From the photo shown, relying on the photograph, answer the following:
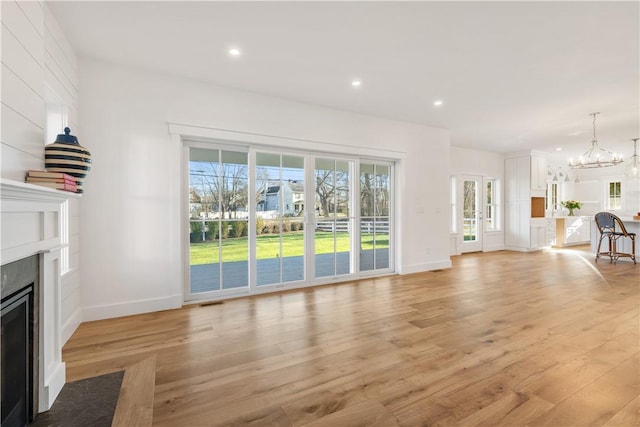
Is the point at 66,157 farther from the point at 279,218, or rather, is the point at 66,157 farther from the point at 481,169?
the point at 481,169

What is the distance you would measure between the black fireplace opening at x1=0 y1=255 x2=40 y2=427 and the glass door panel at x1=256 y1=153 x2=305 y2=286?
257cm

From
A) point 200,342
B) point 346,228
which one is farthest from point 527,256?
point 200,342

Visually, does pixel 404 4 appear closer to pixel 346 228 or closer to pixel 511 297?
pixel 346 228

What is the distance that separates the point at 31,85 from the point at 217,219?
2.23m

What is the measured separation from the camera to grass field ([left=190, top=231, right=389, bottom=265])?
3805mm

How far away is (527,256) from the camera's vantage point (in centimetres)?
726

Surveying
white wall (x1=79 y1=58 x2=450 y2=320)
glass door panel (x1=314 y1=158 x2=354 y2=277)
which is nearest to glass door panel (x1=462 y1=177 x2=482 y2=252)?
glass door panel (x1=314 y1=158 x2=354 y2=277)

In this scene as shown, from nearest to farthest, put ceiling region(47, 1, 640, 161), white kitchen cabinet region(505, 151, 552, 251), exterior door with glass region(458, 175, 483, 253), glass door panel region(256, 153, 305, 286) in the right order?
1. ceiling region(47, 1, 640, 161)
2. glass door panel region(256, 153, 305, 286)
3. exterior door with glass region(458, 175, 483, 253)
4. white kitchen cabinet region(505, 151, 552, 251)

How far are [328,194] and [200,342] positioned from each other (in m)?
2.78

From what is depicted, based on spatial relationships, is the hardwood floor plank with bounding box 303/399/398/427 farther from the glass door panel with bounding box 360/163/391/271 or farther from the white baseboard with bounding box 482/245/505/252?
the white baseboard with bounding box 482/245/505/252

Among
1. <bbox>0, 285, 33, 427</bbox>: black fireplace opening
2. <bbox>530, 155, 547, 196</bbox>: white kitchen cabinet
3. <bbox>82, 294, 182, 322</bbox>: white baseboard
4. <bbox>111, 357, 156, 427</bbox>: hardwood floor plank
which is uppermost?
<bbox>530, 155, 547, 196</bbox>: white kitchen cabinet

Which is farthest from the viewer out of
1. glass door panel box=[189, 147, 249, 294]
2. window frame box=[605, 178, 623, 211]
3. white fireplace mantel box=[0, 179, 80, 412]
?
window frame box=[605, 178, 623, 211]

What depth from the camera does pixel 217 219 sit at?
3861 millimetres

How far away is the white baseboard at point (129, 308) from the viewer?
10.2 feet
